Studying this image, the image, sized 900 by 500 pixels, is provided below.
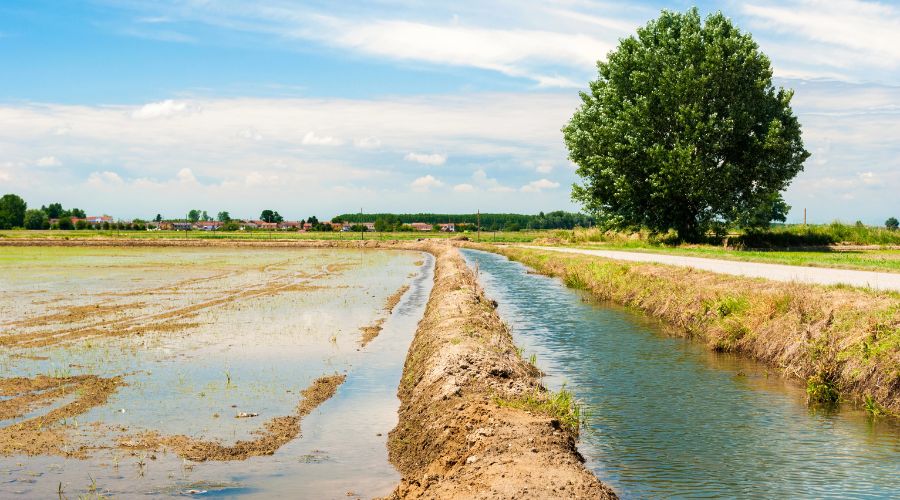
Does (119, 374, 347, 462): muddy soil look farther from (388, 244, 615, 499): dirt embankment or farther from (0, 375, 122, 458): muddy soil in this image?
(388, 244, 615, 499): dirt embankment

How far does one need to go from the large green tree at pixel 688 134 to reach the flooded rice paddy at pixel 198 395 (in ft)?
90.7

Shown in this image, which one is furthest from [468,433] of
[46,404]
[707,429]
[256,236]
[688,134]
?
[256,236]

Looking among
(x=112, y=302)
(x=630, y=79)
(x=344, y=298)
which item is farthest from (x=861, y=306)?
(x=630, y=79)

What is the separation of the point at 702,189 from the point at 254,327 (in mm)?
36964

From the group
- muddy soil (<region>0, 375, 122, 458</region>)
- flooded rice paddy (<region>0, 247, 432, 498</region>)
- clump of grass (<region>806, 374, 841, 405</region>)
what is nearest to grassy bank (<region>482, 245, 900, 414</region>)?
clump of grass (<region>806, 374, 841, 405</region>)

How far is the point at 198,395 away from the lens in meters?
15.6

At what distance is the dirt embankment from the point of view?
8.46 m

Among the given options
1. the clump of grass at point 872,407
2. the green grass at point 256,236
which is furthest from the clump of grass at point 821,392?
the green grass at point 256,236

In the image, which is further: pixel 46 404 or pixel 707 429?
pixel 46 404

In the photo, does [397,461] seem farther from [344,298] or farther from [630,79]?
[630,79]

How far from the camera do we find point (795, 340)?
56.0 feet

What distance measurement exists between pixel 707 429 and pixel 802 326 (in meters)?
5.89

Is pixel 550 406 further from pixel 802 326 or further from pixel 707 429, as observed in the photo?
pixel 802 326

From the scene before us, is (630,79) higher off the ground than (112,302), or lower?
higher
